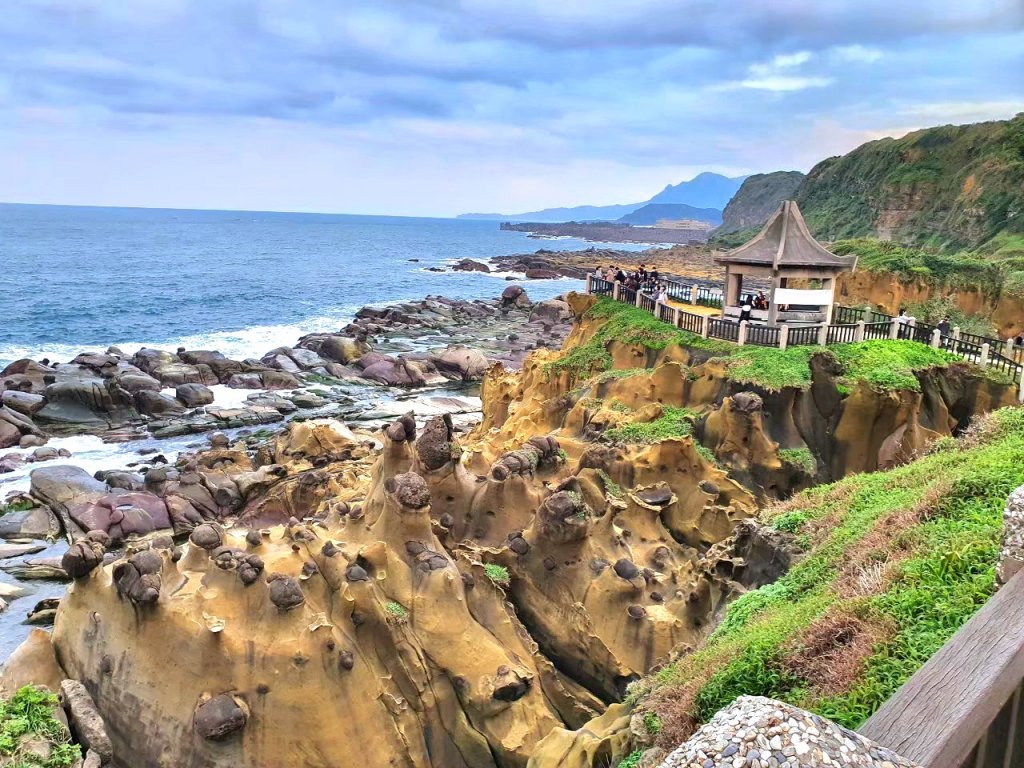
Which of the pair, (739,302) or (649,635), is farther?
(739,302)

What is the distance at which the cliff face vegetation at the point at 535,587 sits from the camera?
839cm

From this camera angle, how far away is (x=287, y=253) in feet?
456

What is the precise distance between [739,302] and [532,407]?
7308 mm

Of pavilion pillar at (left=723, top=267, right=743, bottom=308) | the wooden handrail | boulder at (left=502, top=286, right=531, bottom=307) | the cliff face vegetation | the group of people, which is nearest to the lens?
the wooden handrail

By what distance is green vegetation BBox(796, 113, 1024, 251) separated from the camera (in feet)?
177

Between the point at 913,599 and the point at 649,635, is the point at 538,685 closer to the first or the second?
the point at 649,635

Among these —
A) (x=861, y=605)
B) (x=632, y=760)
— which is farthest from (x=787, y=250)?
(x=632, y=760)

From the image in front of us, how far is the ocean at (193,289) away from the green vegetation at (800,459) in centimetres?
3830

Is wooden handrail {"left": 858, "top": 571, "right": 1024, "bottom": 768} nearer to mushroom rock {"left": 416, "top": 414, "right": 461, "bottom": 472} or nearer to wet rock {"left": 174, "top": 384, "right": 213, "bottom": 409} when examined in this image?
mushroom rock {"left": 416, "top": 414, "right": 461, "bottom": 472}

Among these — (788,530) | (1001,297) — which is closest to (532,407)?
(788,530)

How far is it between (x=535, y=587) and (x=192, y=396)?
27.0m

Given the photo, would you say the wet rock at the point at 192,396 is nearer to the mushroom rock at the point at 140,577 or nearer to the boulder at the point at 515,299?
the mushroom rock at the point at 140,577

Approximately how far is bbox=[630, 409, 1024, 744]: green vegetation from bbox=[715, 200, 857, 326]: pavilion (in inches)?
429

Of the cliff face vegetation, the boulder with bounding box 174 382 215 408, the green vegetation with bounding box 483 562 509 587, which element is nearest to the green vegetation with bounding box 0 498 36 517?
the boulder with bounding box 174 382 215 408
